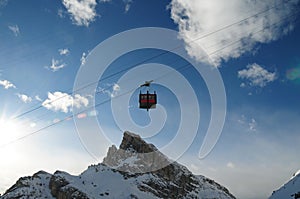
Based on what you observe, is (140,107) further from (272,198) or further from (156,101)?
(272,198)

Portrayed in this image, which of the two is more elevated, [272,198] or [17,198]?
[272,198]

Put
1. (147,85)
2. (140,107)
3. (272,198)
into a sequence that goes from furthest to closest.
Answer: (272,198) < (140,107) < (147,85)

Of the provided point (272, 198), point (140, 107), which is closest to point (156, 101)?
point (140, 107)

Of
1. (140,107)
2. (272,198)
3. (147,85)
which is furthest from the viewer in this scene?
(272,198)

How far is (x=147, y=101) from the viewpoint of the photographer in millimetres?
53812

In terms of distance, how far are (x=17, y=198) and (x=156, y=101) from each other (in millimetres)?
177203

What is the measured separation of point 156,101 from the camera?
2138 inches

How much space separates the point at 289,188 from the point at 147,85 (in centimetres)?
17847

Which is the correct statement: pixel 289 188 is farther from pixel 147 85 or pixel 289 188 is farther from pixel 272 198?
pixel 147 85

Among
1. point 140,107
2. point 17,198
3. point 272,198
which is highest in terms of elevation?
point 272,198

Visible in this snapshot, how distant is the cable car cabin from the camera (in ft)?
177

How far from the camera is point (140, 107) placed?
54062 millimetres

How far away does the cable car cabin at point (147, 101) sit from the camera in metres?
53.8

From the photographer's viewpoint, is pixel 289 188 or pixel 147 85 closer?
pixel 147 85
